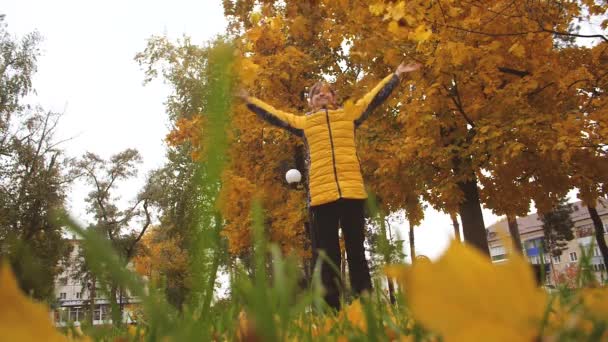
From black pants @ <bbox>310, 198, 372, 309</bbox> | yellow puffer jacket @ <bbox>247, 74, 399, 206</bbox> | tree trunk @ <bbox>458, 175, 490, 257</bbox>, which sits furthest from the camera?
tree trunk @ <bbox>458, 175, 490, 257</bbox>

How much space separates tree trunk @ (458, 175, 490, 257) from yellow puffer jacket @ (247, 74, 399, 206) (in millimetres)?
4906

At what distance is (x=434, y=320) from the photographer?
20 cm

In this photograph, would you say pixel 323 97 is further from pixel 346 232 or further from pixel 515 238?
pixel 515 238

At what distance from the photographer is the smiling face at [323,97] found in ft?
13.1

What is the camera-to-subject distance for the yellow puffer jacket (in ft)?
12.0

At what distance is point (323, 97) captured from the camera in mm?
3986

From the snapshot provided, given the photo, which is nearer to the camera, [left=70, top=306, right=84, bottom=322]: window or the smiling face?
[left=70, top=306, right=84, bottom=322]: window

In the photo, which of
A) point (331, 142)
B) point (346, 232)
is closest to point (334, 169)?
point (331, 142)

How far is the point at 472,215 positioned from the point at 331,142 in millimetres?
5308

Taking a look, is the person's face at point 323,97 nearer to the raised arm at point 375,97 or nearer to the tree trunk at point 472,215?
the raised arm at point 375,97

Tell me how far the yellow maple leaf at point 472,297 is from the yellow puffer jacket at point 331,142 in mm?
3398

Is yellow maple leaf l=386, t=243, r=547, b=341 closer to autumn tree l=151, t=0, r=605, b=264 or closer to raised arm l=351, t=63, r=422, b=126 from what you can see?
autumn tree l=151, t=0, r=605, b=264

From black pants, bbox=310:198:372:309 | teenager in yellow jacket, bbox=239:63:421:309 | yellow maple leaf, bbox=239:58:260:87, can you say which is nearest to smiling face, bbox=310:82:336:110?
teenager in yellow jacket, bbox=239:63:421:309

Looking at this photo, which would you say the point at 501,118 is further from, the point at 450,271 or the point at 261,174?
the point at 450,271
